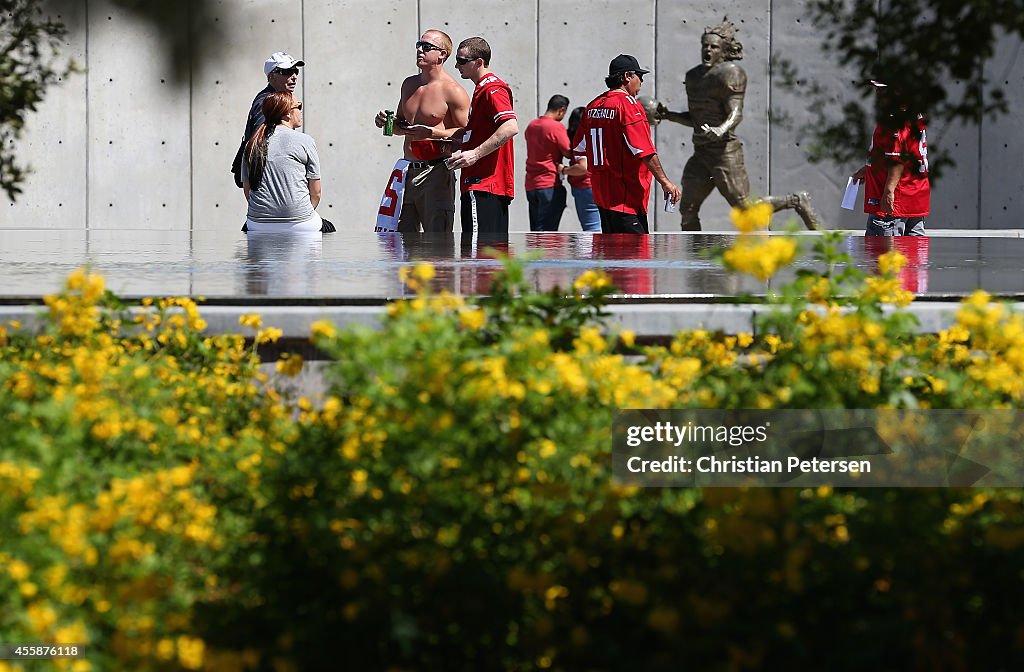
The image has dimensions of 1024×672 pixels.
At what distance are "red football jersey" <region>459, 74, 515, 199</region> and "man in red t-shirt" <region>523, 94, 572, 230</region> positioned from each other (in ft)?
12.2

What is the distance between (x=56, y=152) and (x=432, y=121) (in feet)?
21.7

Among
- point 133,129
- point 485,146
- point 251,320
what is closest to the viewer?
point 251,320

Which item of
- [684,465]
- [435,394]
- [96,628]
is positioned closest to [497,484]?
[435,394]

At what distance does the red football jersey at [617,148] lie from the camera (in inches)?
377

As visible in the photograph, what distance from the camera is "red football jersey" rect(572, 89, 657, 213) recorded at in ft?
31.4

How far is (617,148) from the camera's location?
968 centimetres

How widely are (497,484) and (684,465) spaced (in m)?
0.41

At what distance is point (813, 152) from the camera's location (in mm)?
4059

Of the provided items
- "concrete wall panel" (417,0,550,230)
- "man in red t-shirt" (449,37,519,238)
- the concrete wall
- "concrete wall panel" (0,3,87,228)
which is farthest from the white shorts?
"concrete wall panel" (0,3,87,228)

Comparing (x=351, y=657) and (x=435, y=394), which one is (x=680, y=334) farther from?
(x=351, y=657)

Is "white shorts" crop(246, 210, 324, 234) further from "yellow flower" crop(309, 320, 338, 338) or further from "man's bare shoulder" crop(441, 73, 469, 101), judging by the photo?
"yellow flower" crop(309, 320, 338, 338)

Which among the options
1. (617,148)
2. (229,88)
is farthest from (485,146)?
(229,88)

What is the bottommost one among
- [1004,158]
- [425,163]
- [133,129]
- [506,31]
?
[425,163]

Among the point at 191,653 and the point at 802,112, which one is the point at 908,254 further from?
the point at 802,112
